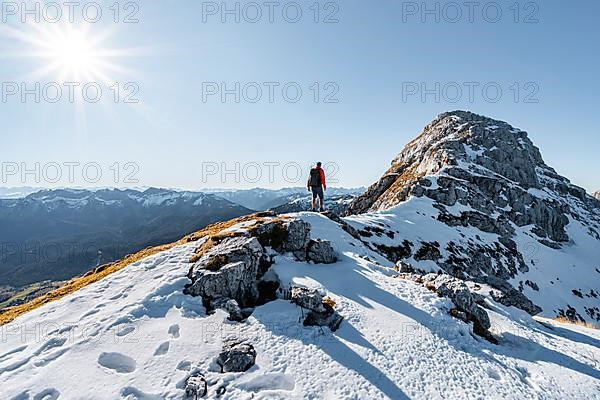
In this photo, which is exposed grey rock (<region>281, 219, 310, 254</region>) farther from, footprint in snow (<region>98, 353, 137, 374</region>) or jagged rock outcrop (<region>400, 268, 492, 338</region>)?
footprint in snow (<region>98, 353, 137, 374</region>)

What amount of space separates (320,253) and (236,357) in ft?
32.7

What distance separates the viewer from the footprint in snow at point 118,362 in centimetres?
1093

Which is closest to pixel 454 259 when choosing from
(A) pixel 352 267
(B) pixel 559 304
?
(B) pixel 559 304

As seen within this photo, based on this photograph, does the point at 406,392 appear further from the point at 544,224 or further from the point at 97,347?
the point at 544,224

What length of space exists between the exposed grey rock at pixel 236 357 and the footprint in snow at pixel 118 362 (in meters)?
2.98

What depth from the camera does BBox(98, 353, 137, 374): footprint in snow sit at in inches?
430

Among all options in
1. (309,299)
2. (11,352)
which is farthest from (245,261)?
(11,352)

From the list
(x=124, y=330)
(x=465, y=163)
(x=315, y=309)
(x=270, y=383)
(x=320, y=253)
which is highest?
(x=465, y=163)

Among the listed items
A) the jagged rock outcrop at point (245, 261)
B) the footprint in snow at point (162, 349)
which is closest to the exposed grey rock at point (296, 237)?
the jagged rock outcrop at point (245, 261)

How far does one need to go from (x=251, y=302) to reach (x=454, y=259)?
143ft

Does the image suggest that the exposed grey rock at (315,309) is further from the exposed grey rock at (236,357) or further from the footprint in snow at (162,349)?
the footprint in snow at (162,349)

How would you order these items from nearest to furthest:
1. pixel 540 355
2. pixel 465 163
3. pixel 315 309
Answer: pixel 540 355, pixel 315 309, pixel 465 163

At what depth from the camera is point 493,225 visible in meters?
69.6

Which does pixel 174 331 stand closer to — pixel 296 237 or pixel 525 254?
pixel 296 237
